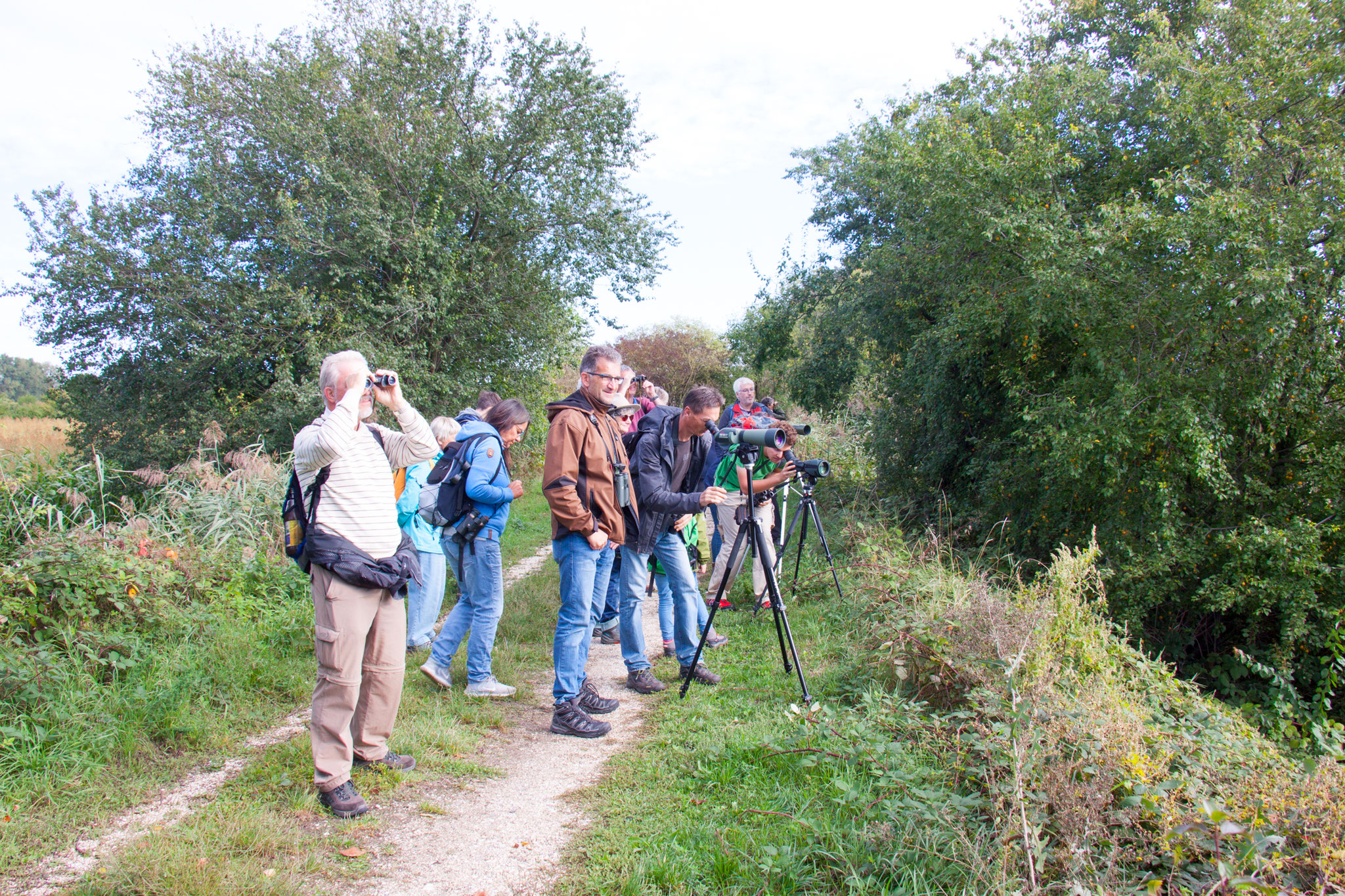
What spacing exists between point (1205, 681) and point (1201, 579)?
132 centimetres

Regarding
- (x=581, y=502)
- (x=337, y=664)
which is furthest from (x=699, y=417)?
(x=337, y=664)

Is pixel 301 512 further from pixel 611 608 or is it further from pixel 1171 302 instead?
pixel 1171 302

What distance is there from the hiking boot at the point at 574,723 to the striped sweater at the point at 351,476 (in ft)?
4.93

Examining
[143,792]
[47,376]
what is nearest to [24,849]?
[143,792]

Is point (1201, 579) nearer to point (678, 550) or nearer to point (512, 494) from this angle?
point (678, 550)

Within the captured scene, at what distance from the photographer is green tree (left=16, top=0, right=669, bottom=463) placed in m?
12.2

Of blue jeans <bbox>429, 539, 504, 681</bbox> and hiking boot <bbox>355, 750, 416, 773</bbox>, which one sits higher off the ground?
blue jeans <bbox>429, 539, 504, 681</bbox>

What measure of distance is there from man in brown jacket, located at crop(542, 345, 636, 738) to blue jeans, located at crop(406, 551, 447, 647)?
1540mm

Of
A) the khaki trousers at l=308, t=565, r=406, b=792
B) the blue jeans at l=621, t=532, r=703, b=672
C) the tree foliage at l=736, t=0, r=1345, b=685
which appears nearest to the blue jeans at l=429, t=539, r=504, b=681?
the blue jeans at l=621, t=532, r=703, b=672

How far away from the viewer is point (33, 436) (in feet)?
46.2

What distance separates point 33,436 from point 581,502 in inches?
603

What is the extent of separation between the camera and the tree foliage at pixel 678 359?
3556cm

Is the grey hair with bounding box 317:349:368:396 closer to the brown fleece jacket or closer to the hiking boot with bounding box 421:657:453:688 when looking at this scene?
the brown fleece jacket

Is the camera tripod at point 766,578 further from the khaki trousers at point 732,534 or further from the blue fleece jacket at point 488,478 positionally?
the blue fleece jacket at point 488,478
